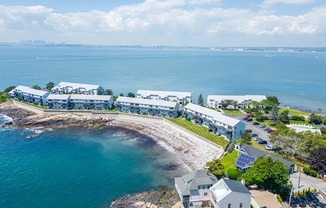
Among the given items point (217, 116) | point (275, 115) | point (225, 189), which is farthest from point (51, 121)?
point (275, 115)

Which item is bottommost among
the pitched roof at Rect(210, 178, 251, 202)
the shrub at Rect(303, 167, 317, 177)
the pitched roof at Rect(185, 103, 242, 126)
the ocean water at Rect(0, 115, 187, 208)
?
the ocean water at Rect(0, 115, 187, 208)

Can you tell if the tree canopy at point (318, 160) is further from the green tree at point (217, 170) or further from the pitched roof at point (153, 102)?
the pitched roof at point (153, 102)

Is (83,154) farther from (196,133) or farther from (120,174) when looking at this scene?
(196,133)

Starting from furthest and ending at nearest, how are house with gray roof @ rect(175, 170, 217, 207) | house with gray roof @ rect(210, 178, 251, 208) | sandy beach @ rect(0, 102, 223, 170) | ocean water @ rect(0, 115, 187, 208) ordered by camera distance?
sandy beach @ rect(0, 102, 223, 170)
ocean water @ rect(0, 115, 187, 208)
house with gray roof @ rect(175, 170, 217, 207)
house with gray roof @ rect(210, 178, 251, 208)

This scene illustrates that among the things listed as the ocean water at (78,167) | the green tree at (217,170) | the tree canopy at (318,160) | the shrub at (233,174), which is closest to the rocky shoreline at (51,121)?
the ocean water at (78,167)

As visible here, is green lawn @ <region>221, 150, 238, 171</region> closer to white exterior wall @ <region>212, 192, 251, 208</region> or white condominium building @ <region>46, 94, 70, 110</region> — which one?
white exterior wall @ <region>212, 192, 251, 208</region>

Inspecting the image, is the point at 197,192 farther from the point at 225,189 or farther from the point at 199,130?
the point at 199,130

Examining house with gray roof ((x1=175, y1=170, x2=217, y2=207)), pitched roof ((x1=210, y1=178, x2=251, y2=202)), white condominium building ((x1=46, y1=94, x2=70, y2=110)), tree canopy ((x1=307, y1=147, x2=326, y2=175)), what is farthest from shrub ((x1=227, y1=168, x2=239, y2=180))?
white condominium building ((x1=46, y1=94, x2=70, y2=110))
